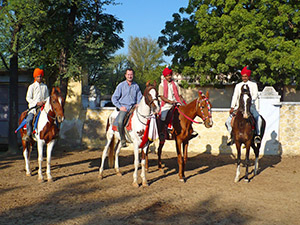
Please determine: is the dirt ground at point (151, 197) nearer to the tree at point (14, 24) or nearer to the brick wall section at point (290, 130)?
the brick wall section at point (290, 130)

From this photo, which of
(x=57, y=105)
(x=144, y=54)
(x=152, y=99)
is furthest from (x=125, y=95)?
(x=144, y=54)

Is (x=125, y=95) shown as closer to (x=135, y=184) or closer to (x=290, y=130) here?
(x=135, y=184)

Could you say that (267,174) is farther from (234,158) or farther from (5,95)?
(5,95)

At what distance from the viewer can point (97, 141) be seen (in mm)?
13680

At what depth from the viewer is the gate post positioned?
12.0 m

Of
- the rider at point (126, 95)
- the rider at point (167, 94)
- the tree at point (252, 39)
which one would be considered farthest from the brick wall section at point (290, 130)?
the rider at point (126, 95)

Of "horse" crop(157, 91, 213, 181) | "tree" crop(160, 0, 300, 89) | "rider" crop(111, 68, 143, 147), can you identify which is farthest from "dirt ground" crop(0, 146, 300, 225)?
"tree" crop(160, 0, 300, 89)

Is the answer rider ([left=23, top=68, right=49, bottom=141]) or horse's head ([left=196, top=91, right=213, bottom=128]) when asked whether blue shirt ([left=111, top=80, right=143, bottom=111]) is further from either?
rider ([left=23, top=68, right=49, bottom=141])

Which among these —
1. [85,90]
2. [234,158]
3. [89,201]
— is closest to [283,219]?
[89,201]

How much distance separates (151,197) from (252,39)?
33.7 feet

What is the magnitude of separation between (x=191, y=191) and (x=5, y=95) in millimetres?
11242

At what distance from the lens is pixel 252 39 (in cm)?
1370

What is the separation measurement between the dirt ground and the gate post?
231cm

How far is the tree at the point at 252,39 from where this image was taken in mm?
13641
